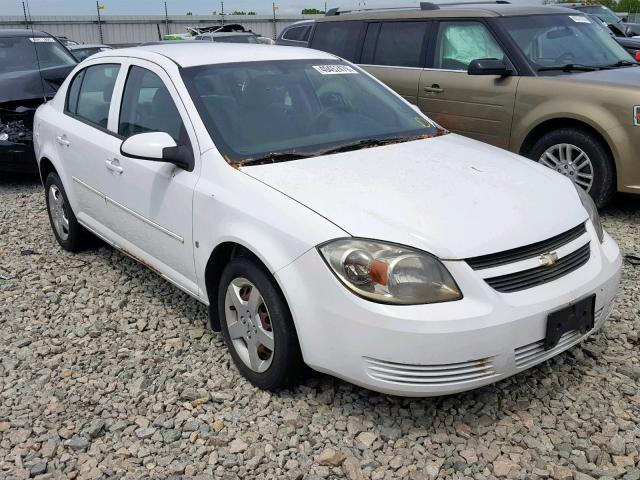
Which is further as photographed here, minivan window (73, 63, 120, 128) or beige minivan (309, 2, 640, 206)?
beige minivan (309, 2, 640, 206)

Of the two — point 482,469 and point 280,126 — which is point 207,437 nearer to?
point 482,469

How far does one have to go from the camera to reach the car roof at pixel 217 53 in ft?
12.7

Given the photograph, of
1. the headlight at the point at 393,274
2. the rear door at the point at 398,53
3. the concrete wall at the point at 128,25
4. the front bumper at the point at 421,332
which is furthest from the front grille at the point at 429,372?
the concrete wall at the point at 128,25

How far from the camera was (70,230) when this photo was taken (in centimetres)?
514

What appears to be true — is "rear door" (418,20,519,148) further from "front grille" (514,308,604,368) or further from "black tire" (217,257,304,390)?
"black tire" (217,257,304,390)

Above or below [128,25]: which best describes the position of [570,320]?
above

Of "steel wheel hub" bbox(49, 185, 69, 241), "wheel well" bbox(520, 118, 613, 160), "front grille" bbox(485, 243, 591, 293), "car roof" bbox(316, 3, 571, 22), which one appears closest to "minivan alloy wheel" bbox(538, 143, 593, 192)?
"wheel well" bbox(520, 118, 613, 160)

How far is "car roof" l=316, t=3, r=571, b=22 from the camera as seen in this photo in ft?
20.7

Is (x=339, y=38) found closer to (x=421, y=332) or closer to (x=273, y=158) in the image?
(x=273, y=158)

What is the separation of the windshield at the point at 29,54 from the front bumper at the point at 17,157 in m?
1.38

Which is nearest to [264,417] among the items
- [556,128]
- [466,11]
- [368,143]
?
[368,143]

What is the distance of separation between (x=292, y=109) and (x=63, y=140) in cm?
196

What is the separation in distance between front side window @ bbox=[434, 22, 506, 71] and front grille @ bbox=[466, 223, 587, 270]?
11.7 ft

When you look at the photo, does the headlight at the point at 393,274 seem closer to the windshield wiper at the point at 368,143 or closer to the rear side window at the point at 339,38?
the windshield wiper at the point at 368,143
